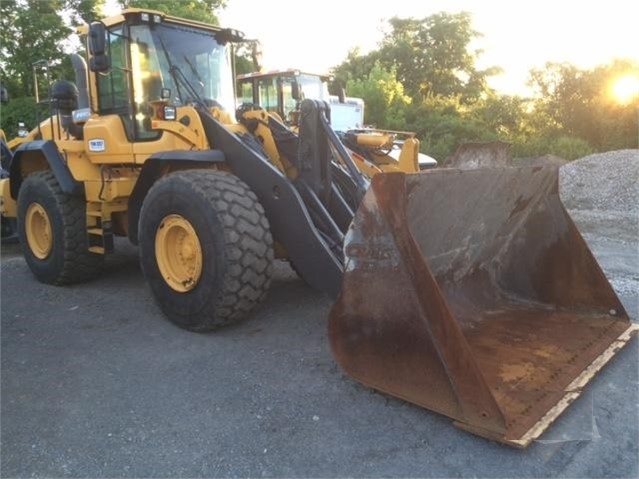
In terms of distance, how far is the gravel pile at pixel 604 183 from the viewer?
35.8 feet

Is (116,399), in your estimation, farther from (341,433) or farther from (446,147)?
(446,147)

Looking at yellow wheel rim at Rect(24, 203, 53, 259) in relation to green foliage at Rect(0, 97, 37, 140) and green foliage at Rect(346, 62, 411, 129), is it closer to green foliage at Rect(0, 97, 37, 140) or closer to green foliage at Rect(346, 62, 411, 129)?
green foliage at Rect(0, 97, 37, 140)

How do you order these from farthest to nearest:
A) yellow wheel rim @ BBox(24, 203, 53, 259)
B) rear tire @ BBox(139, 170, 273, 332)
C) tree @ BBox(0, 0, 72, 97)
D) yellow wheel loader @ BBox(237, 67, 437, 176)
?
1. tree @ BBox(0, 0, 72, 97)
2. yellow wheel loader @ BBox(237, 67, 437, 176)
3. yellow wheel rim @ BBox(24, 203, 53, 259)
4. rear tire @ BBox(139, 170, 273, 332)

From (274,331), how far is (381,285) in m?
1.49

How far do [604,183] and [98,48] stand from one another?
1073 centimetres

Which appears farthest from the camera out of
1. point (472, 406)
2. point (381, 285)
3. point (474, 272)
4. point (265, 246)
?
point (474, 272)

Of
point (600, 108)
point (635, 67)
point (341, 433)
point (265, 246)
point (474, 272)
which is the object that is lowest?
point (341, 433)

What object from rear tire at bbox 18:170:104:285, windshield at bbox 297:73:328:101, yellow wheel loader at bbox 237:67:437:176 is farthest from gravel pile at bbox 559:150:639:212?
rear tire at bbox 18:170:104:285

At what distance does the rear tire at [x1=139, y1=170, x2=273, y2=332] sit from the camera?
3.77 metres

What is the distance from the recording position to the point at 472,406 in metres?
2.65

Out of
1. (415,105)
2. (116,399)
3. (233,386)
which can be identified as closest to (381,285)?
(233,386)

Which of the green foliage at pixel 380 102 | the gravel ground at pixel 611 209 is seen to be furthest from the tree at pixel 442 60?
the gravel ground at pixel 611 209

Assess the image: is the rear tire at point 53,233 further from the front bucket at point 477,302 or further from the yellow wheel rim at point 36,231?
A: the front bucket at point 477,302

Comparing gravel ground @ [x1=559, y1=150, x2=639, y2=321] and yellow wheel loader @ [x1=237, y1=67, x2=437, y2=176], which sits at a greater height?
yellow wheel loader @ [x1=237, y1=67, x2=437, y2=176]
